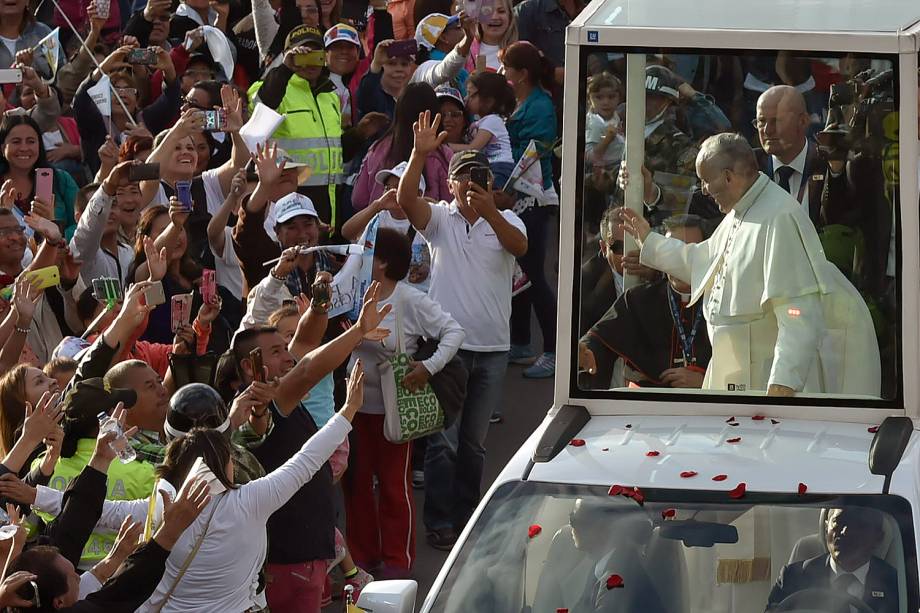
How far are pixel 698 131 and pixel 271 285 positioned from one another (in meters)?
3.42

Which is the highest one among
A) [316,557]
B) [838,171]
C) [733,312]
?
[838,171]

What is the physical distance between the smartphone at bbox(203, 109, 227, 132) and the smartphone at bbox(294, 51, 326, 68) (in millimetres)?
1336

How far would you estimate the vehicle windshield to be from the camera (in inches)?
209

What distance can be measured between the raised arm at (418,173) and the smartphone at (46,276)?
6.81ft

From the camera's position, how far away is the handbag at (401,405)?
927cm

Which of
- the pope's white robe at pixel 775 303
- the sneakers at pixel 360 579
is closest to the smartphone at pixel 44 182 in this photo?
the sneakers at pixel 360 579

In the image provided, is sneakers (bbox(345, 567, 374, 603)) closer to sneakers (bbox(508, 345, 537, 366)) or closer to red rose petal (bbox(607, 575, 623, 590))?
red rose petal (bbox(607, 575, 623, 590))

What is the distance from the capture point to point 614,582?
5.42 metres

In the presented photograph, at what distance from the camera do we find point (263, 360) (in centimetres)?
755

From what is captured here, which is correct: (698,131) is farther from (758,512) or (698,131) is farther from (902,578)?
(902,578)

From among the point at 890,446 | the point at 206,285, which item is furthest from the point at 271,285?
the point at 890,446

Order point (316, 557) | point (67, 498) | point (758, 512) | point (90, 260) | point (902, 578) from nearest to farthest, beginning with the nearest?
point (902, 578) < point (758, 512) < point (67, 498) < point (316, 557) < point (90, 260)

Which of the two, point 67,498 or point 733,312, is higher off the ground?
point 733,312

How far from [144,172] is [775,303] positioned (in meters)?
5.10
